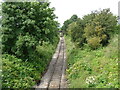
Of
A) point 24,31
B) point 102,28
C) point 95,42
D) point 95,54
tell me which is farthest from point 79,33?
point 24,31

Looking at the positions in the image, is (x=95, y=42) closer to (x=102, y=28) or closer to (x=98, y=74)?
(x=102, y=28)

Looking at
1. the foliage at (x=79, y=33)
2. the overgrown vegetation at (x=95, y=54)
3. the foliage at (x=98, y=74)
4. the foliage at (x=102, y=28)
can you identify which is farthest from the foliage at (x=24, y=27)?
the foliage at (x=79, y=33)

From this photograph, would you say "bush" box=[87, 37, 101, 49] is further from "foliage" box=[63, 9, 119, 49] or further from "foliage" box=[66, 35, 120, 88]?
"foliage" box=[66, 35, 120, 88]

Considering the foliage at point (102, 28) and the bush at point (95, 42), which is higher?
the foliage at point (102, 28)

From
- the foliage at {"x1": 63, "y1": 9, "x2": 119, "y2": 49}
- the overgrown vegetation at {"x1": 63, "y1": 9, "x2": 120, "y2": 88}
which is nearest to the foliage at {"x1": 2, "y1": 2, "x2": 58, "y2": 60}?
the overgrown vegetation at {"x1": 63, "y1": 9, "x2": 120, "y2": 88}

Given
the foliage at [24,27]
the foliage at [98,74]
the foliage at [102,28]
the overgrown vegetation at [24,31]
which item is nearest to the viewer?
the foliage at [98,74]

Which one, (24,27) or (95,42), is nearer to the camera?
(24,27)

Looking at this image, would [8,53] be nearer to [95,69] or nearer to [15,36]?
[15,36]

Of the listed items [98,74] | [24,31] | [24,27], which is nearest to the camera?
[98,74]

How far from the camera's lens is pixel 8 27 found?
14930 millimetres

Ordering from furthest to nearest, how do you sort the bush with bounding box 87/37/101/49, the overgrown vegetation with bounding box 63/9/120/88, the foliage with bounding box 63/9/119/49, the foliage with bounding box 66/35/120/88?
the foliage with bounding box 63/9/119/49 < the bush with bounding box 87/37/101/49 < the overgrown vegetation with bounding box 63/9/120/88 < the foliage with bounding box 66/35/120/88

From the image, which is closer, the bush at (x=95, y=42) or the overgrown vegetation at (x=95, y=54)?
the overgrown vegetation at (x=95, y=54)

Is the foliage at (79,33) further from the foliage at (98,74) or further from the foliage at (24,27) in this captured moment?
the foliage at (24,27)

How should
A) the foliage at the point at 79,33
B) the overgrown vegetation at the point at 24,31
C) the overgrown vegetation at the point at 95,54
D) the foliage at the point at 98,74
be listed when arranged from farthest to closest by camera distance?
the foliage at the point at 79,33 → the overgrown vegetation at the point at 24,31 → the overgrown vegetation at the point at 95,54 → the foliage at the point at 98,74
